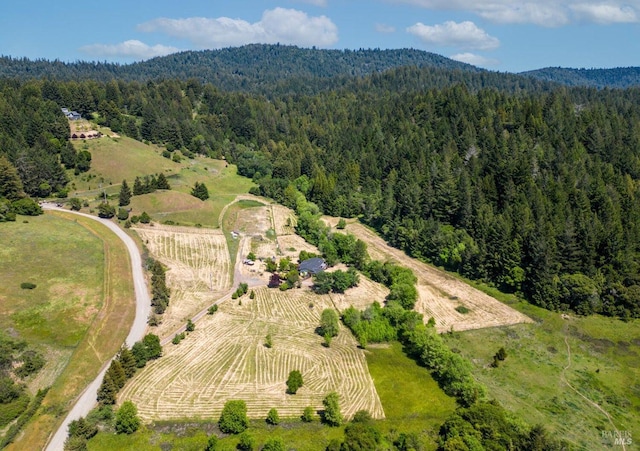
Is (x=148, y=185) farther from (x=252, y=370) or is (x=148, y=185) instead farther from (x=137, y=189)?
(x=252, y=370)

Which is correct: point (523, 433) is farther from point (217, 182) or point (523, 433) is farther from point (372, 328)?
point (217, 182)

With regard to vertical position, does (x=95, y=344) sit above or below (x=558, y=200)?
below

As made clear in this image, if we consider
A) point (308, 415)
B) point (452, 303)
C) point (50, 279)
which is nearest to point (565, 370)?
point (452, 303)

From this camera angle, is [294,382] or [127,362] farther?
[127,362]

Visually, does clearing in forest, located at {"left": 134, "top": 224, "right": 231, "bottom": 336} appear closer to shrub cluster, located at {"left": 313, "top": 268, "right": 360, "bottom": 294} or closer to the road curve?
the road curve

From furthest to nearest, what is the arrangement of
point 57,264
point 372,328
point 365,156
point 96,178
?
point 365,156
point 96,178
point 57,264
point 372,328

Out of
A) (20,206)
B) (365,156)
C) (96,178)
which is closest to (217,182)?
(96,178)

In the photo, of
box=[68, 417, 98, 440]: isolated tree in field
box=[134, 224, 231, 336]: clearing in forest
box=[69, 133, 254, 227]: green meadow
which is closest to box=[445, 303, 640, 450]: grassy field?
box=[134, 224, 231, 336]: clearing in forest

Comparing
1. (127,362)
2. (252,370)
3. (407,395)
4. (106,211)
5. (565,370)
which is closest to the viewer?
(407,395)
